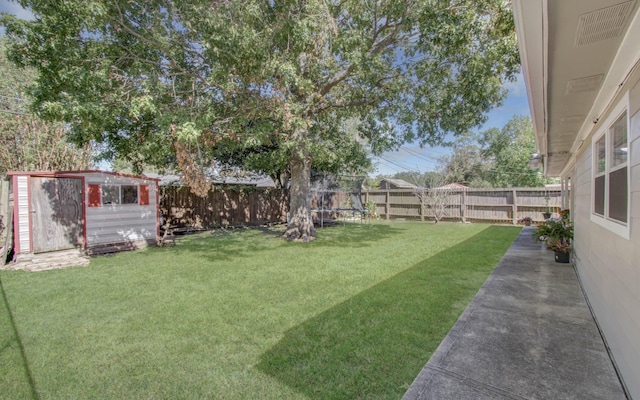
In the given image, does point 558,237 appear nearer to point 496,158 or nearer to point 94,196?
point 94,196

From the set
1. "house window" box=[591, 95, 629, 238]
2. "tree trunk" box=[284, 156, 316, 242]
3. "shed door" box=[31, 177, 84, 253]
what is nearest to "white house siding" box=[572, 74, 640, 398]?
"house window" box=[591, 95, 629, 238]

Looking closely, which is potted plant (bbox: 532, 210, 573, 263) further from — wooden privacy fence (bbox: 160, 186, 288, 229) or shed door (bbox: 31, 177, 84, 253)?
shed door (bbox: 31, 177, 84, 253)

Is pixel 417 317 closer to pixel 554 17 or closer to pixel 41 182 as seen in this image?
pixel 554 17

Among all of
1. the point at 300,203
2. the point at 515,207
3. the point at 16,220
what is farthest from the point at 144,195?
the point at 515,207

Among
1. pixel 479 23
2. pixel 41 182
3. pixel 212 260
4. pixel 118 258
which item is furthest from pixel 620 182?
pixel 41 182

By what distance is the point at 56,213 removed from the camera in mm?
6711

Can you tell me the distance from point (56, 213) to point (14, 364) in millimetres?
5450

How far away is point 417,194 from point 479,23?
9.39 meters

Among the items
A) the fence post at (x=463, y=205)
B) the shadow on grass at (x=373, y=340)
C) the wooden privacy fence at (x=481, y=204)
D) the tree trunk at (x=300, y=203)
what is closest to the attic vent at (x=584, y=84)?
the shadow on grass at (x=373, y=340)

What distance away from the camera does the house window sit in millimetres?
2445

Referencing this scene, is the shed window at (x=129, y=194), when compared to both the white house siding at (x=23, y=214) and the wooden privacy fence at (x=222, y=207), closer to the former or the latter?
the white house siding at (x=23, y=214)

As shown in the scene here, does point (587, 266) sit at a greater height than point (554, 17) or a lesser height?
lesser

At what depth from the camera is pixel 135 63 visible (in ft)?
19.5

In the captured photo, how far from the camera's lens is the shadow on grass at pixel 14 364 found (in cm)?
211
